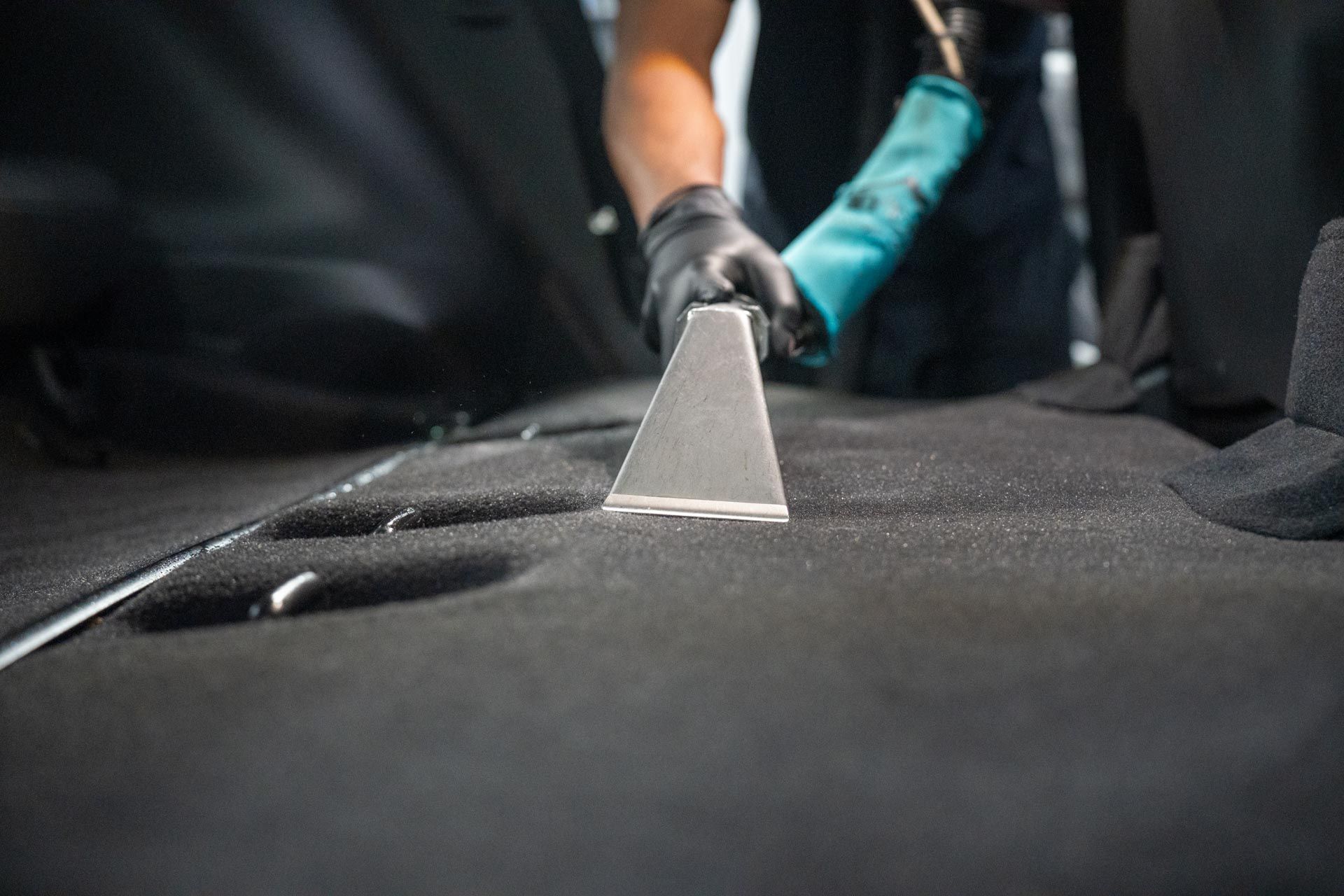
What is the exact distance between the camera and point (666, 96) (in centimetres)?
105

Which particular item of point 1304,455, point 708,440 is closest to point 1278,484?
point 1304,455

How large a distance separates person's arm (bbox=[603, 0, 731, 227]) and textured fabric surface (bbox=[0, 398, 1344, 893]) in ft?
2.35

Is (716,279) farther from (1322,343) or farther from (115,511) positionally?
(115,511)

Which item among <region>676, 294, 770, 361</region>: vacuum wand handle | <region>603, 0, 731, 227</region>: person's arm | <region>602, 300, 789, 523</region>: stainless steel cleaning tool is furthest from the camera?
<region>603, 0, 731, 227</region>: person's arm

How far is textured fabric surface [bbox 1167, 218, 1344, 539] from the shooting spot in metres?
0.45

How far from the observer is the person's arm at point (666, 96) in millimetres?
1024

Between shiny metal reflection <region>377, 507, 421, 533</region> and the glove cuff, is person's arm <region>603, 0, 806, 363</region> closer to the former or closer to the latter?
the glove cuff

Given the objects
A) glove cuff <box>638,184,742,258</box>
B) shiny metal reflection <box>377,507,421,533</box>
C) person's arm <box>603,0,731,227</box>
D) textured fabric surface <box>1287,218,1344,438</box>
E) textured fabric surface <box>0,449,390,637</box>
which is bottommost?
textured fabric surface <box>0,449,390,637</box>

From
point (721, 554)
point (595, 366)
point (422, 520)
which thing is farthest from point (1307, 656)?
point (595, 366)

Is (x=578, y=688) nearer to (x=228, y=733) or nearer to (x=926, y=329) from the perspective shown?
(x=228, y=733)

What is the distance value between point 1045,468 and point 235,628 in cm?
52

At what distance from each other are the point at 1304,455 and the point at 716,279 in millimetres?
428

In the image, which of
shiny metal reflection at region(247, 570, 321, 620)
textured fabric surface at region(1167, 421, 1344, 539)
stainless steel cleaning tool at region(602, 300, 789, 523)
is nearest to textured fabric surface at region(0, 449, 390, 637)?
shiny metal reflection at region(247, 570, 321, 620)

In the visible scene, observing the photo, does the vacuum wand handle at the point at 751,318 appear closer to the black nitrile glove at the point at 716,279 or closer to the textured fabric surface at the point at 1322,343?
the black nitrile glove at the point at 716,279
